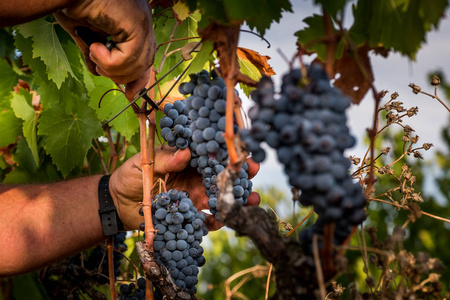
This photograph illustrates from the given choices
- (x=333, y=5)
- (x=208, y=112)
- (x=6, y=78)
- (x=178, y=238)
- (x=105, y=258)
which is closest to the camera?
(x=333, y=5)

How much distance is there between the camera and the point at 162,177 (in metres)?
1.32

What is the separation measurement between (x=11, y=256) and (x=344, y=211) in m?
1.22

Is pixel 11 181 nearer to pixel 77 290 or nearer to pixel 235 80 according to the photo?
pixel 77 290

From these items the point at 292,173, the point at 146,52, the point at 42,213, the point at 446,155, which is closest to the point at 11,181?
the point at 42,213

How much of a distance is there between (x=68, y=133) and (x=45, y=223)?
0.35m

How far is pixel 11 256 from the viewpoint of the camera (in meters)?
1.49

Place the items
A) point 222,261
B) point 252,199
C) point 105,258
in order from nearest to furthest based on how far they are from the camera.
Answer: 1. point 252,199
2. point 105,258
3. point 222,261

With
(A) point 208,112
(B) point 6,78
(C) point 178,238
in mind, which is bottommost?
(C) point 178,238

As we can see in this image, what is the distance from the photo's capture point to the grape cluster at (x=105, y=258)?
1.67m

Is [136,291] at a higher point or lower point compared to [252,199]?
lower


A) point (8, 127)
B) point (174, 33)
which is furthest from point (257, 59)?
point (8, 127)

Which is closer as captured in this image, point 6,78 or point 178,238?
point 178,238

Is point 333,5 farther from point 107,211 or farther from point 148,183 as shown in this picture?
point 107,211

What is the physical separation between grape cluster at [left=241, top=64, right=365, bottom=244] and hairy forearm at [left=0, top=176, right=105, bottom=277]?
1.09m
